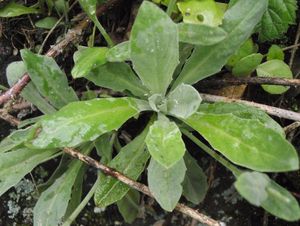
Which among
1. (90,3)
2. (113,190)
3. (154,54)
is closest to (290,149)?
(154,54)

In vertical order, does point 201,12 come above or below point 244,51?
above

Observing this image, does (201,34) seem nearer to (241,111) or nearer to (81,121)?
(241,111)

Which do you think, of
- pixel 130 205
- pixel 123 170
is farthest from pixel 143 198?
pixel 123 170

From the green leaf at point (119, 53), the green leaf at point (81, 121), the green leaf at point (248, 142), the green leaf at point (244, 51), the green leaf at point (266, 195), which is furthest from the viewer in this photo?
→ the green leaf at point (244, 51)

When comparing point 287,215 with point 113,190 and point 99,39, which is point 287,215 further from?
point 99,39

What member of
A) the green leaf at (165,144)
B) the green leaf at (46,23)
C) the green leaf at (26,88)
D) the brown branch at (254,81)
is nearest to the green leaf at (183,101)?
the green leaf at (165,144)

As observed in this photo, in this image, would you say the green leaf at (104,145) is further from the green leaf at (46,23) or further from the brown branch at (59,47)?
the green leaf at (46,23)
